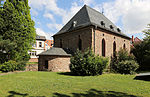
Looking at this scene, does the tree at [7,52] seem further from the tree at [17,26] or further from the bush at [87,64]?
the bush at [87,64]

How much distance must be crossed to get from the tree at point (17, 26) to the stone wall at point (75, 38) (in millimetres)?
7167

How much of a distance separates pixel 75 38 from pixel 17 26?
991cm

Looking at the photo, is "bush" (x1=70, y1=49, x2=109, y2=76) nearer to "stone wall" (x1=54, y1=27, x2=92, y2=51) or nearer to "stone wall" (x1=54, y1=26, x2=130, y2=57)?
"stone wall" (x1=54, y1=26, x2=130, y2=57)

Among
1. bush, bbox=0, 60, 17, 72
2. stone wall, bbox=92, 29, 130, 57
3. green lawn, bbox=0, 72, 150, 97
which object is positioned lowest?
green lawn, bbox=0, 72, 150, 97

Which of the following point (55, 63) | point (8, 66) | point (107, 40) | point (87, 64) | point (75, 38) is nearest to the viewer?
point (87, 64)

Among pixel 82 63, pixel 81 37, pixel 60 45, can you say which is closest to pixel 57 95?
pixel 82 63

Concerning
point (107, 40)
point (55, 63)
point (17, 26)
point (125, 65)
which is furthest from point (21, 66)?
point (125, 65)

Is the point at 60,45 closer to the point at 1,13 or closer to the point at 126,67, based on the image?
the point at 1,13

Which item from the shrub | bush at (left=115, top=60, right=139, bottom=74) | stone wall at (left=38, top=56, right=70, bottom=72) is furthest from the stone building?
the shrub

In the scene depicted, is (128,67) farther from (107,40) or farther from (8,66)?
(8,66)

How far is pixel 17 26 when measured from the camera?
54.5 ft

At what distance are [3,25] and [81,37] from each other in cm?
1225

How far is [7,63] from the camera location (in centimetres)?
1513

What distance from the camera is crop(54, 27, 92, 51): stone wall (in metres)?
18.0
